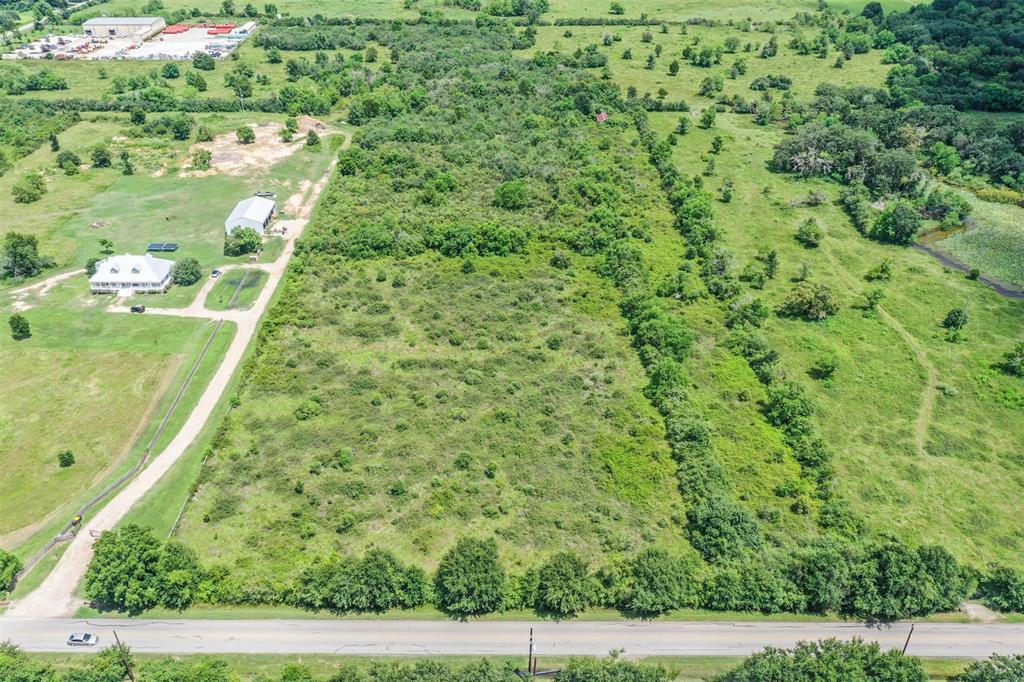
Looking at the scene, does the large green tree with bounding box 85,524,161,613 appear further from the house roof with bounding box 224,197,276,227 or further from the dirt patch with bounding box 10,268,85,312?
the house roof with bounding box 224,197,276,227

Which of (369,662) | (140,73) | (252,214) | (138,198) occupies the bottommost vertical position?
(369,662)

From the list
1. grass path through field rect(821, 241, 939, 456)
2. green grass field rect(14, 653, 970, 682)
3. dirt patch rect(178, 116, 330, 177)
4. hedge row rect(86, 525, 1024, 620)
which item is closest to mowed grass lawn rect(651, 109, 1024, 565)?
grass path through field rect(821, 241, 939, 456)

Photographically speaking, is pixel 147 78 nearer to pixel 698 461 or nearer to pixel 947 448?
pixel 698 461

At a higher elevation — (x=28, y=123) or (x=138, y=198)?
(x=28, y=123)

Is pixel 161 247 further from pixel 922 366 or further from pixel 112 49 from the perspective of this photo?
pixel 112 49

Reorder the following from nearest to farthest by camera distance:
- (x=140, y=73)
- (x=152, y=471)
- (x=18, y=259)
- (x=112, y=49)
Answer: (x=152, y=471), (x=18, y=259), (x=140, y=73), (x=112, y=49)

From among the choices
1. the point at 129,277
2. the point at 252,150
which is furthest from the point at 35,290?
the point at 252,150

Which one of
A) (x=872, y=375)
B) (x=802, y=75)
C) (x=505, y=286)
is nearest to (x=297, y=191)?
(x=505, y=286)

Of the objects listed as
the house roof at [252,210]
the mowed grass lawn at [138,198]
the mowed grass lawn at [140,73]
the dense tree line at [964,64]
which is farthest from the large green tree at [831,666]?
the mowed grass lawn at [140,73]
